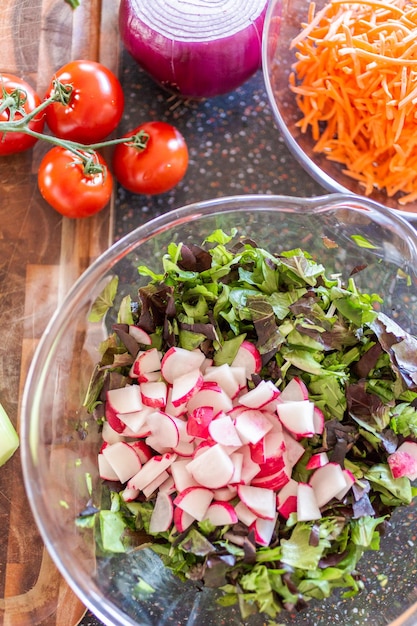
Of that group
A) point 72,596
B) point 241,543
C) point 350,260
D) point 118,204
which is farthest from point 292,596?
point 118,204

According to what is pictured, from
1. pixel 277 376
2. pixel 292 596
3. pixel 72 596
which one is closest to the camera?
pixel 292 596

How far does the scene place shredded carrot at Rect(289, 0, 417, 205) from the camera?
1479mm

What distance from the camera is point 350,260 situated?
4.92ft

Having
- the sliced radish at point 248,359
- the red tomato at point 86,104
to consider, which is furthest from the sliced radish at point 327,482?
the red tomato at point 86,104

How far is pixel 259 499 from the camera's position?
48.2 inches

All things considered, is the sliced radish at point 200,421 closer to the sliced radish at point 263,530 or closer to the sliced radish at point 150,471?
the sliced radish at point 150,471

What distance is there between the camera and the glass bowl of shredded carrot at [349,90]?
1484 mm

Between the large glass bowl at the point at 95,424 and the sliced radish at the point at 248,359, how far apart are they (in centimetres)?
30

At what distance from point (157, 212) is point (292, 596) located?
0.91 metres

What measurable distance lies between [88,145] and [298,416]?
31.5 inches

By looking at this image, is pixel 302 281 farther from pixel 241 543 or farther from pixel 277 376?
pixel 241 543

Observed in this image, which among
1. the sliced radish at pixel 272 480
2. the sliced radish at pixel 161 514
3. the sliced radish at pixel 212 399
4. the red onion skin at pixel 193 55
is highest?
the red onion skin at pixel 193 55

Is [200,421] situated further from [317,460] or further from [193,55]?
[193,55]

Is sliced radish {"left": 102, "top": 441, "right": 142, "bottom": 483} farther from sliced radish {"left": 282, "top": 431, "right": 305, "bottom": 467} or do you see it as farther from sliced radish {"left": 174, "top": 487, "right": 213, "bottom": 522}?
sliced radish {"left": 282, "top": 431, "right": 305, "bottom": 467}
